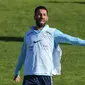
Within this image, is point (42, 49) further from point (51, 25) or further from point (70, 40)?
point (51, 25)

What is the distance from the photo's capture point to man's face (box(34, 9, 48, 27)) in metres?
7.51

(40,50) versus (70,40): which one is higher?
(70,40)

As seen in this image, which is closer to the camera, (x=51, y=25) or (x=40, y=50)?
(x=40, y=50)

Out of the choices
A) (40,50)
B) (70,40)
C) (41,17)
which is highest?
(41,17)

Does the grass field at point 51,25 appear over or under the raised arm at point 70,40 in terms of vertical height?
under

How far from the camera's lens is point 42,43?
753 cm

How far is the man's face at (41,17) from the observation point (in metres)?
7.51

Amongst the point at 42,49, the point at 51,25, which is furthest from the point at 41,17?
the point at 51,25

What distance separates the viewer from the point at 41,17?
24.6ft

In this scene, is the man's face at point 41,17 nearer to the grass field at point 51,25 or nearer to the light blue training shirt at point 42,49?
the light blue training shirt at point 42,49

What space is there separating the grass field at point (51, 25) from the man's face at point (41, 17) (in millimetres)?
6677

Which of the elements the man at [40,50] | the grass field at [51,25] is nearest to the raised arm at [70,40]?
the man at [40,50]

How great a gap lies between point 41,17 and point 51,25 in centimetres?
2467

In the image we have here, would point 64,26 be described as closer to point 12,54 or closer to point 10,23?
point 10,23
